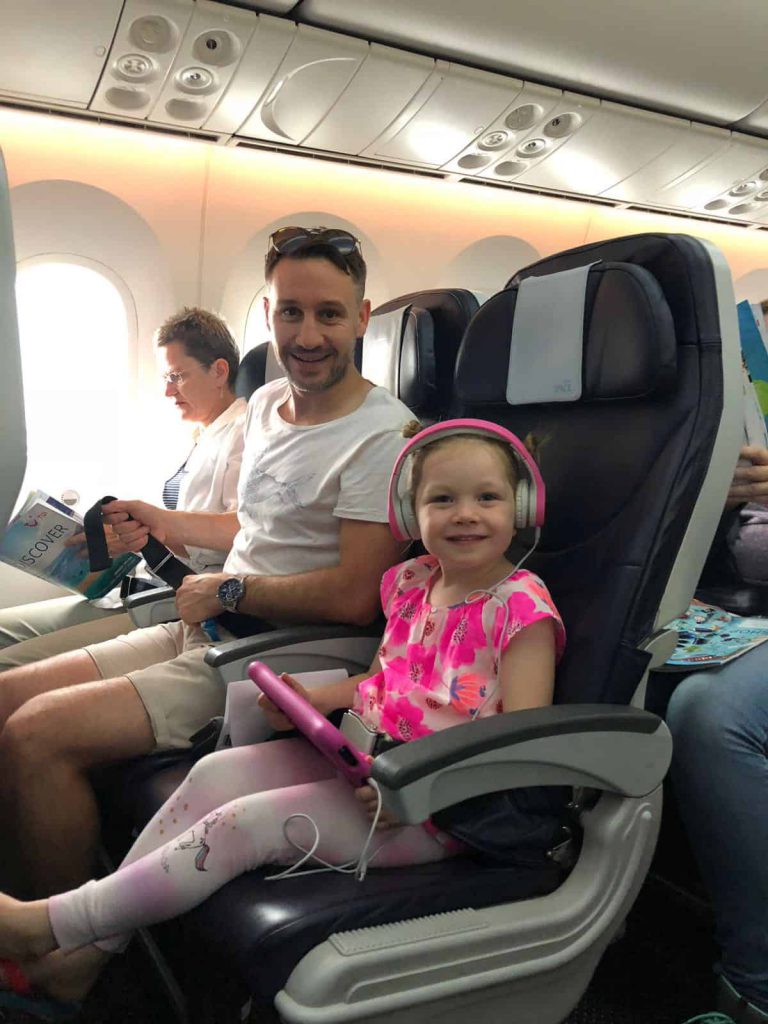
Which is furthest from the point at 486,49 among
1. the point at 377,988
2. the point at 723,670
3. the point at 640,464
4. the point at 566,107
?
the point at 377,988

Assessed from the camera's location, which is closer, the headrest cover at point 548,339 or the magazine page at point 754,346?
the headrest cover at point 548,339

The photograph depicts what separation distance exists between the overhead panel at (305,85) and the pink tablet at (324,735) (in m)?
2.31

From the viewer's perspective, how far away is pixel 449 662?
1495mm

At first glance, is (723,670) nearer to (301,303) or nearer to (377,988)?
(377,988)

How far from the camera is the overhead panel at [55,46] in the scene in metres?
2.55

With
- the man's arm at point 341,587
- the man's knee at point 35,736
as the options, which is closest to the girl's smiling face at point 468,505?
the man's arm at point 341,587

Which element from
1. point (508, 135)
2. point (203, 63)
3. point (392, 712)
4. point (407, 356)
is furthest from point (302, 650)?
point (508, 135)

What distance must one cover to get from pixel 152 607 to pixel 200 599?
48 cm

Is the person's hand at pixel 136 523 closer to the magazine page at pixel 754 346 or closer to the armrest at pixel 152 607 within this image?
the armrest at pixel 152 607

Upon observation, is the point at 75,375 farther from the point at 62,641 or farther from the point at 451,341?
the point at 451,341

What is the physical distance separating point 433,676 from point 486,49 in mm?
2494

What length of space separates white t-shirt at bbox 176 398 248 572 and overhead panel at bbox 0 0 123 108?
50.0 inches

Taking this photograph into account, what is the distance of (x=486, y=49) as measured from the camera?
3.03 meters

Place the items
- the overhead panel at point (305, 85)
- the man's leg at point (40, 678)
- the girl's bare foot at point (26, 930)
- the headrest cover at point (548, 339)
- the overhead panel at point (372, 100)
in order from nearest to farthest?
the girl's bare foot at point (26, 930) → the headrest cover at point (548, 339) → the man's leg at point (40, 678) → the overhead panel at point (305, 85) → the overhead panel at point (372, 100)
